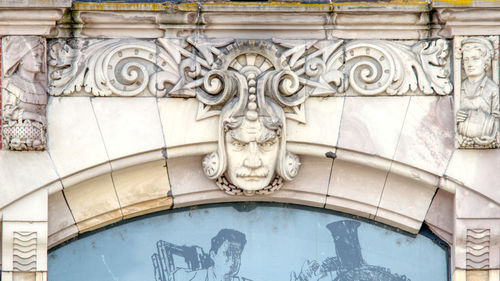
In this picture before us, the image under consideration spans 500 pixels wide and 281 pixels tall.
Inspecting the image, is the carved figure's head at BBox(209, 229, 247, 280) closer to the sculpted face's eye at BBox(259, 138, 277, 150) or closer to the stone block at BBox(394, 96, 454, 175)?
the sculpted face's eye at BBox(259, 138, 277, 150)

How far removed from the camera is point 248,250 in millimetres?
11211

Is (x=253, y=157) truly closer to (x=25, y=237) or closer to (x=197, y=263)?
(x=197, y=263)

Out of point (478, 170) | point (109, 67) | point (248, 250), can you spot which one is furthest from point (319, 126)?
point (109, 67)

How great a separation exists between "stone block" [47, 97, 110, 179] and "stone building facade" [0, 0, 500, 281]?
0.04 feet

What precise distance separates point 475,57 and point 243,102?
6.35 feet

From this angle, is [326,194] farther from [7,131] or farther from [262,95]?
[7,131]

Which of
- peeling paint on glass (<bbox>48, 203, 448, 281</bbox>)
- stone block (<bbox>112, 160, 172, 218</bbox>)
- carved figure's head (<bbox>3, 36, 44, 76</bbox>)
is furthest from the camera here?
peeling paint on glass (<bbox>48, 203, 448, 281</bbox>)

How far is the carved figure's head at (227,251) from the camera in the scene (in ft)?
36.6

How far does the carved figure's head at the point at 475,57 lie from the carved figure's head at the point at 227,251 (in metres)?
2.36

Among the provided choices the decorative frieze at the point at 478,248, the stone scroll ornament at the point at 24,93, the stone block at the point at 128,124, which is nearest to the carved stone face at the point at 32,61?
the stone scroll ornament at the point at 24,93

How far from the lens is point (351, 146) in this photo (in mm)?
10875

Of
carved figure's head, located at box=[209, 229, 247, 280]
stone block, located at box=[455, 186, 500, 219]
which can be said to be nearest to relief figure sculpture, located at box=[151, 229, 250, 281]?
carved figure's head, located at box=[209, 229, 247, 280]

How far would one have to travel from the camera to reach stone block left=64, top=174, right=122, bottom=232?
11.0 m

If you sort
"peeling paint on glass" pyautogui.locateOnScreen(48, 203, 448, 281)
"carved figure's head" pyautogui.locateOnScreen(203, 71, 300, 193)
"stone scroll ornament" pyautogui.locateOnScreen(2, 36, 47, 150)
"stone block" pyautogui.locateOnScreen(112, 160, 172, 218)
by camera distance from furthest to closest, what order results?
"peeling paint on glass" pyautogui.locateOnScreen(48, 203, 448, 281) → "stone block" pyautogui.locateOnScreen(112, 160, 172, 218) → "carved figure's head" pyautogui.locateOnScreen(203, 71, 300, 193) → "stone scroll ornament" pyautogui.locateOnScreen(2, 36, 47, 150)
